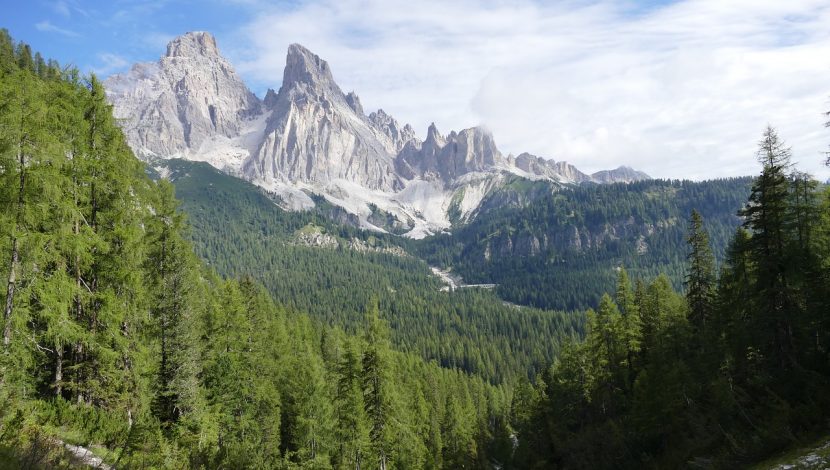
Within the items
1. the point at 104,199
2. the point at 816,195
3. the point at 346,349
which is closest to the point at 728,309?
the point at 816,195

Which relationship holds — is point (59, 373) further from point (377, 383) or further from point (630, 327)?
point (630, 327)

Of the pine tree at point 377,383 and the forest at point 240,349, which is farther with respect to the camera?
the pine tree at point 377,383

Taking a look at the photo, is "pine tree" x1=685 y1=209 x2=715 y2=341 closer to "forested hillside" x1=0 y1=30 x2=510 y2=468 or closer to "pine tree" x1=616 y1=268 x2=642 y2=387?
"pine tree" x1=616 y1=268 x2=642 y2=387

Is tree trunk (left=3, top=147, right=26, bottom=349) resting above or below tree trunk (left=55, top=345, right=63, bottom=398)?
above

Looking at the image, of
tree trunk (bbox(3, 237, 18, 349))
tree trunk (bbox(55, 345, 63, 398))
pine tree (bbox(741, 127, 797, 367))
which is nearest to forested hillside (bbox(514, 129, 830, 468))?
pine tree (bbox(741, 127, 797, 367))

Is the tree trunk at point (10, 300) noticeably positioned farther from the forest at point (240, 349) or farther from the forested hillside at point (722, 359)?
the forested hillside at point (722, 359)

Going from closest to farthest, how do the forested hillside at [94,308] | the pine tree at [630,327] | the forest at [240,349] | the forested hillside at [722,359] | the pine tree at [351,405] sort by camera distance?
the forested hillside at [94,308] < the forest at [240,349] < the forested hillside at [722,359] < the pine tree at [351,405] < the pine tree at [630,327]

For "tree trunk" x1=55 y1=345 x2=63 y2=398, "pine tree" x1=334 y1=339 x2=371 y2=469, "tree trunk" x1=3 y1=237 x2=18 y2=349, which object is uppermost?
"tree trunk" x1=3 y1=237 x2=18 y2=349

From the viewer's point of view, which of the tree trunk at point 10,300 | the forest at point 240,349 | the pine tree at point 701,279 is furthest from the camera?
the pine tree at point 701,279

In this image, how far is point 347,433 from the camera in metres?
34.8

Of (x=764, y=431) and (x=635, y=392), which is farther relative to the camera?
(x=635, y=392)

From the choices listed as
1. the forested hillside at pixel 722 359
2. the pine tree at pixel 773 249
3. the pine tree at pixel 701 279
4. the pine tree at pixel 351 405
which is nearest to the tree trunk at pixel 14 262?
the pine tree at pixel 351 405

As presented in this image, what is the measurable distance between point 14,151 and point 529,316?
173169mm

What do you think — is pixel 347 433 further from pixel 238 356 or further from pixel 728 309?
pixel 728 309
